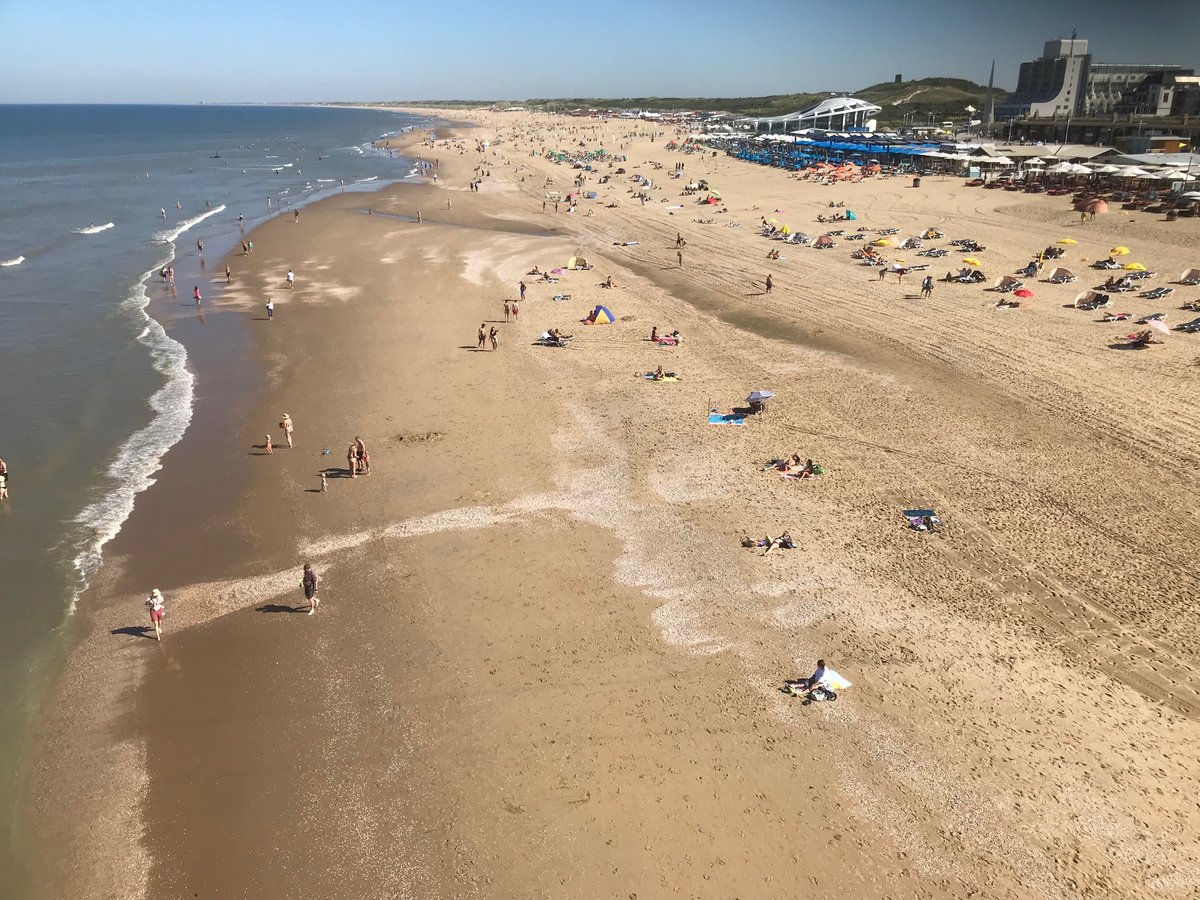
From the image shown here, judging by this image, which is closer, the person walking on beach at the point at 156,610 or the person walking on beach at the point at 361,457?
the person walking on beach at the point at 156,610

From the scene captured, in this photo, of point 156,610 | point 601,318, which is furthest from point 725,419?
point 156,610

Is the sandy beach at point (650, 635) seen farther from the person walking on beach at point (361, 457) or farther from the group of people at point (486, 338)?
the group of people at point (486, 338)

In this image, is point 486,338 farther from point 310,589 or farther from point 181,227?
point 181,227

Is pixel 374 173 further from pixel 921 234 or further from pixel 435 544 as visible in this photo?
pixel 435 544

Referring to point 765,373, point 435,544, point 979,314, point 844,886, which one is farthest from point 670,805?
point 979,314

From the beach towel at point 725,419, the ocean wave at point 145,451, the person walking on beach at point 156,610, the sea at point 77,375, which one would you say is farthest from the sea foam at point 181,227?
the person walking on beach at point 156,610

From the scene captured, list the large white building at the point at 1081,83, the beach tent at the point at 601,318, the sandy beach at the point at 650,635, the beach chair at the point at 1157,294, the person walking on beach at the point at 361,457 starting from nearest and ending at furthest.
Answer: the sandy beach at the point at 650,635, the person walking on beach at the point at 361,457, the beach tent at the point at 601,318, the beach chair at the point at 1157,294, the large white building at the point at 1081,83
